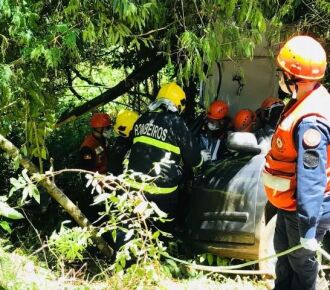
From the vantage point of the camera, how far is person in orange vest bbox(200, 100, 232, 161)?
5.83 meters

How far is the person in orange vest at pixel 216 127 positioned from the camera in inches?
229

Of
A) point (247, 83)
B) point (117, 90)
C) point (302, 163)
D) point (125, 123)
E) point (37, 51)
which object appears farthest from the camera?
point (247, 83)

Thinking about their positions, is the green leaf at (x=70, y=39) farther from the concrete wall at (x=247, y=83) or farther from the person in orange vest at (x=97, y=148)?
the concrete wall at (x=247, y=83)

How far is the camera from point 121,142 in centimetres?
593

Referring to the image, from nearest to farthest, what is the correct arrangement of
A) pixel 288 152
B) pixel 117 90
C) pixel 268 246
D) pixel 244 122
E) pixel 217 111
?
pixel 288 152 < pixel 268 246 < pixel 244 122 < pixel 217 111 < pixel 117 90

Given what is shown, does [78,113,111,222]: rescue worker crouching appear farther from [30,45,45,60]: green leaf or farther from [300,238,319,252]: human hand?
[300,238,319,252]: human hand

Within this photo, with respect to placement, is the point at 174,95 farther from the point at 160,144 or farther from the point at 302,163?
the point at 302,163

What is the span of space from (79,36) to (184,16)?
932 mm

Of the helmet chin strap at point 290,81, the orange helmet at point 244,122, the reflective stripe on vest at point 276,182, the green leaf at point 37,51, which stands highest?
the green leaf at point 37,51

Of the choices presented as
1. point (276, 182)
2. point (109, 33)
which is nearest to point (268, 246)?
point (276, 182)

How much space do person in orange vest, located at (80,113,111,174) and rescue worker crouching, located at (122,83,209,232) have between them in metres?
1.37

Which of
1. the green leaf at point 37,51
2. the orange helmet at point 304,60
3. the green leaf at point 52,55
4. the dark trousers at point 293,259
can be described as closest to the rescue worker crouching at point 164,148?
the green leaf at point 52,55

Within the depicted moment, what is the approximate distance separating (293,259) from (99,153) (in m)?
3.49

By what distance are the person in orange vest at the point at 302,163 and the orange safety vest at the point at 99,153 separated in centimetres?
319
